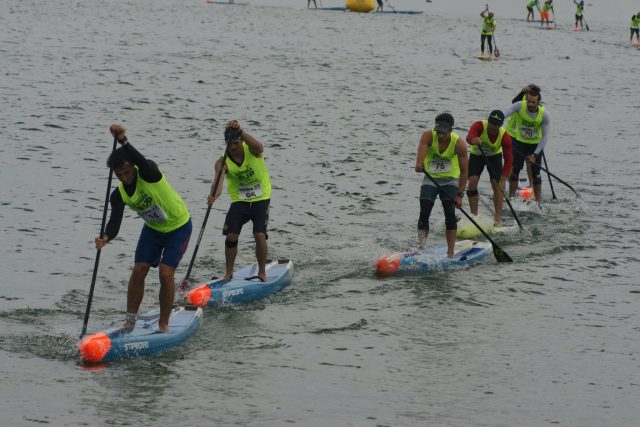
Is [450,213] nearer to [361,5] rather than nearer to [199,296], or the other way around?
[199,296]

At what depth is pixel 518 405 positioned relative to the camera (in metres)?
10.4

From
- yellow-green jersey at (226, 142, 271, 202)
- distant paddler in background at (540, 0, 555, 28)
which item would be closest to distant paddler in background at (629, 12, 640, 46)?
distant paddler in background at (540, 0, 555, 28)

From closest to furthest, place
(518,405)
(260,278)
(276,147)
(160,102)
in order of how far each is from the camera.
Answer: (518,405) → (260,278) → (276,147) → (160,102)

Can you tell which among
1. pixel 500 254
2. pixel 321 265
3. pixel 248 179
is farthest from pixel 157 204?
pixel 500 254

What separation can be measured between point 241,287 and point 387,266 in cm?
246

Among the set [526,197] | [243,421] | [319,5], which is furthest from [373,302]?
[319,5]

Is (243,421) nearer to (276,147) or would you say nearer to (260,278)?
(260,278)

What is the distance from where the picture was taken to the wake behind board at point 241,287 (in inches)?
504

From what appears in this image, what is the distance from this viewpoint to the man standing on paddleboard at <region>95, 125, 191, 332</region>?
34.1 feet

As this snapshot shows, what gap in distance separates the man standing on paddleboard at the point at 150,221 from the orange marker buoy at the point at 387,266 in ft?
13.9

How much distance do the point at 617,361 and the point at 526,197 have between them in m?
8.02

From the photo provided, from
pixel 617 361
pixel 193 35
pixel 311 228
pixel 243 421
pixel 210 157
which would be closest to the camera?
pixel 243 421

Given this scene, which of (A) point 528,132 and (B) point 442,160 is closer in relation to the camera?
(B) point 442,160

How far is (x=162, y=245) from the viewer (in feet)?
36.2
